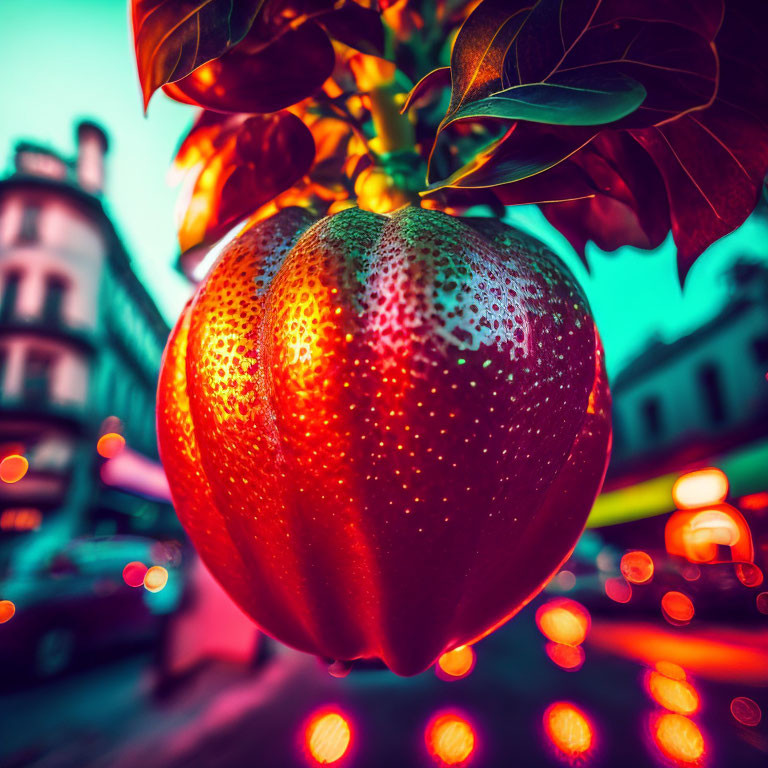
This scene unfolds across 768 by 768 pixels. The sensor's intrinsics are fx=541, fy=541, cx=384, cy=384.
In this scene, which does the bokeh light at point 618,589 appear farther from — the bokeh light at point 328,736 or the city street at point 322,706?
the bokeh light at point 328,736

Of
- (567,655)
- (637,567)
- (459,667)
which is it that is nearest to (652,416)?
(637,567)

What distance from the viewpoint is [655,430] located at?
15898 mm

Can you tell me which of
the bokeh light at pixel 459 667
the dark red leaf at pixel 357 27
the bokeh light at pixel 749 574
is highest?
the dark red leaf at pixel 357 27

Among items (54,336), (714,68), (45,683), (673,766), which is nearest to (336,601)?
(714,68)

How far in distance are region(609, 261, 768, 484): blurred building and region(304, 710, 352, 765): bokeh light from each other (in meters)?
9.29

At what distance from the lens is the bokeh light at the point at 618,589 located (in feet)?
27.9

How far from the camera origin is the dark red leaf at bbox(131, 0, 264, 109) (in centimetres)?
29

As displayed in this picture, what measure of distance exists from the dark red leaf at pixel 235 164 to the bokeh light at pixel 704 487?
9945 mm

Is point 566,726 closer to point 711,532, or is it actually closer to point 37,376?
point 711,532

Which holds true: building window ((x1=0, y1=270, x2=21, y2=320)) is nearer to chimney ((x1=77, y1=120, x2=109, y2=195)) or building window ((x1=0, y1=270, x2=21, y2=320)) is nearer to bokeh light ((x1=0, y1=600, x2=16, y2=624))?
chimney ((x1=77, y1=120, x2=109, y2=195))

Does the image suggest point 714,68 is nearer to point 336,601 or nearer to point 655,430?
point 336,601

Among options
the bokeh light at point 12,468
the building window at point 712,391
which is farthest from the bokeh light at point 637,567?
the bokeh light at point 12,468

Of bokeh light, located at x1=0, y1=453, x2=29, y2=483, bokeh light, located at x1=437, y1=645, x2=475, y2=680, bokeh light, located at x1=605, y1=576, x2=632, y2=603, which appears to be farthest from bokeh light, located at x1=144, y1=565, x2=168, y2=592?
bokeh light, located at x1=0, y1=453, x2=29, y2=483

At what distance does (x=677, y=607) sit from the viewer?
7.81 metres
